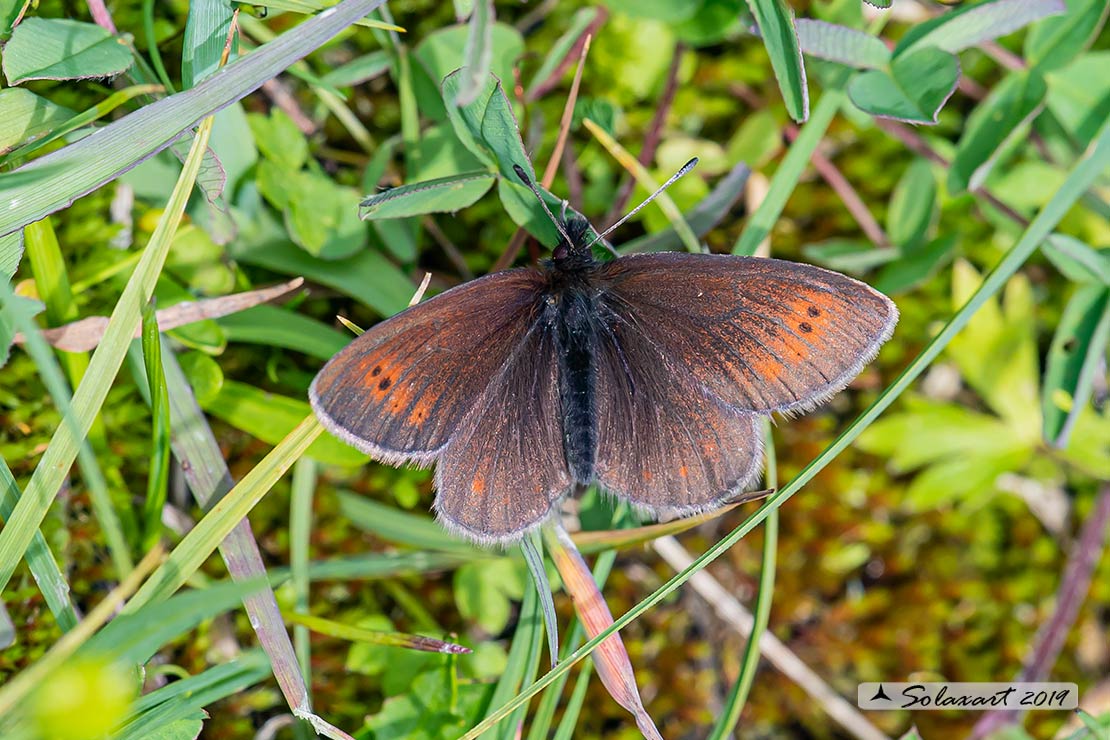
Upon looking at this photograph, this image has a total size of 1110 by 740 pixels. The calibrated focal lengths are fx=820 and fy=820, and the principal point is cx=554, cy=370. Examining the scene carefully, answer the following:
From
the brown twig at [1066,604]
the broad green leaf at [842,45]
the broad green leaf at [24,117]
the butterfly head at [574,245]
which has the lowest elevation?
the brown twig at [1066,604]

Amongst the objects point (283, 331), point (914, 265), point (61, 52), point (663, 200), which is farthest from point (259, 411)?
point (914, 265)

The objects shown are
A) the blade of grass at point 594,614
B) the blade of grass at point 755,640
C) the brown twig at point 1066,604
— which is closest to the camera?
the blade of grass at point 594,614

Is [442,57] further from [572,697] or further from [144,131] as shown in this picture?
[572,697]

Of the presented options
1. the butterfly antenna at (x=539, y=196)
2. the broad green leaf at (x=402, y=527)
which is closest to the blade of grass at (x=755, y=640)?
the butterfly antenna at (x=539, y=196)

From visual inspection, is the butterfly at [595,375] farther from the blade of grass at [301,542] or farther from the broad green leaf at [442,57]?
the broad green leaf at [442,57]

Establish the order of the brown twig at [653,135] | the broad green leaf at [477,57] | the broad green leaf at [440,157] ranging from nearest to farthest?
the broad green leaf at [477,57]
the broad green leaf at [440,157]
the brown twig at [653,135]

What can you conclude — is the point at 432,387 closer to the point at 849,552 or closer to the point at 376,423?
the point at 376,423
